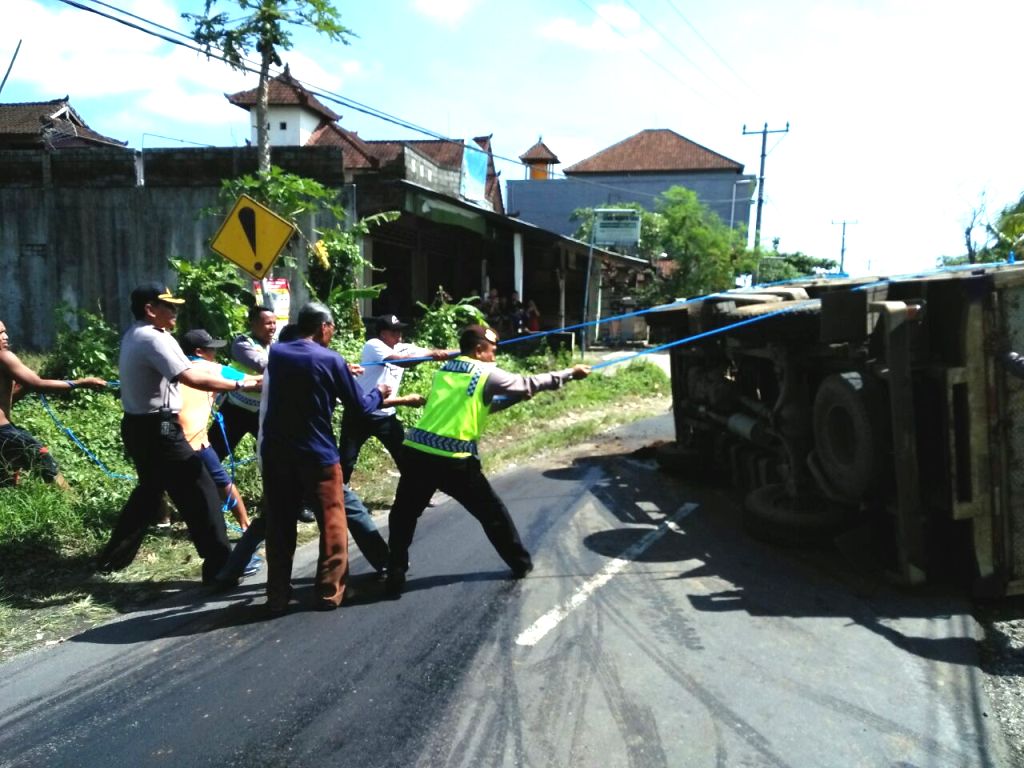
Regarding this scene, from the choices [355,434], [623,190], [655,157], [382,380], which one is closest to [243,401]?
[355,434]

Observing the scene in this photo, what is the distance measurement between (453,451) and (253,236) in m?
3.08

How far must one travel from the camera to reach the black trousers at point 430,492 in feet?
17.5

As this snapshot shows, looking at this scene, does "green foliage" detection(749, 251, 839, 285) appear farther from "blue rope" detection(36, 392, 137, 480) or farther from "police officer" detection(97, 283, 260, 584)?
"police officer" detection(97, 283, 260, 584)

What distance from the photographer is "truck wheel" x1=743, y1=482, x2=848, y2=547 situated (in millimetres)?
A: 6027

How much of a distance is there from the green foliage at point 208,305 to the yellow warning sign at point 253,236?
324 cm

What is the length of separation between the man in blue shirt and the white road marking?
127cm

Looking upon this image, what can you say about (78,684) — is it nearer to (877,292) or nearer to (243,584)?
(243,584)

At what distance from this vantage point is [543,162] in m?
59.8

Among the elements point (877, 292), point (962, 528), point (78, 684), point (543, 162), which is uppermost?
point (543, 162)

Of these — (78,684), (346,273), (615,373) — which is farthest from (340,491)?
(615,373)

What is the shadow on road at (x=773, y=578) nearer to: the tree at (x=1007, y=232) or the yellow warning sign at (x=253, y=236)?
the yellow warning sign at (x=253, y=236)

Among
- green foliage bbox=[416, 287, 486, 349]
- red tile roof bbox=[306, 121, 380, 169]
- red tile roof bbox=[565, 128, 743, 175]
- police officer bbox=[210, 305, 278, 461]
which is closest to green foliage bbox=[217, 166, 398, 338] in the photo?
green foliage bbox=[416, 287, 486, 349]

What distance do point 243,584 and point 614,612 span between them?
2.52 metres

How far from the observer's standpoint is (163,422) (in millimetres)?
5371
